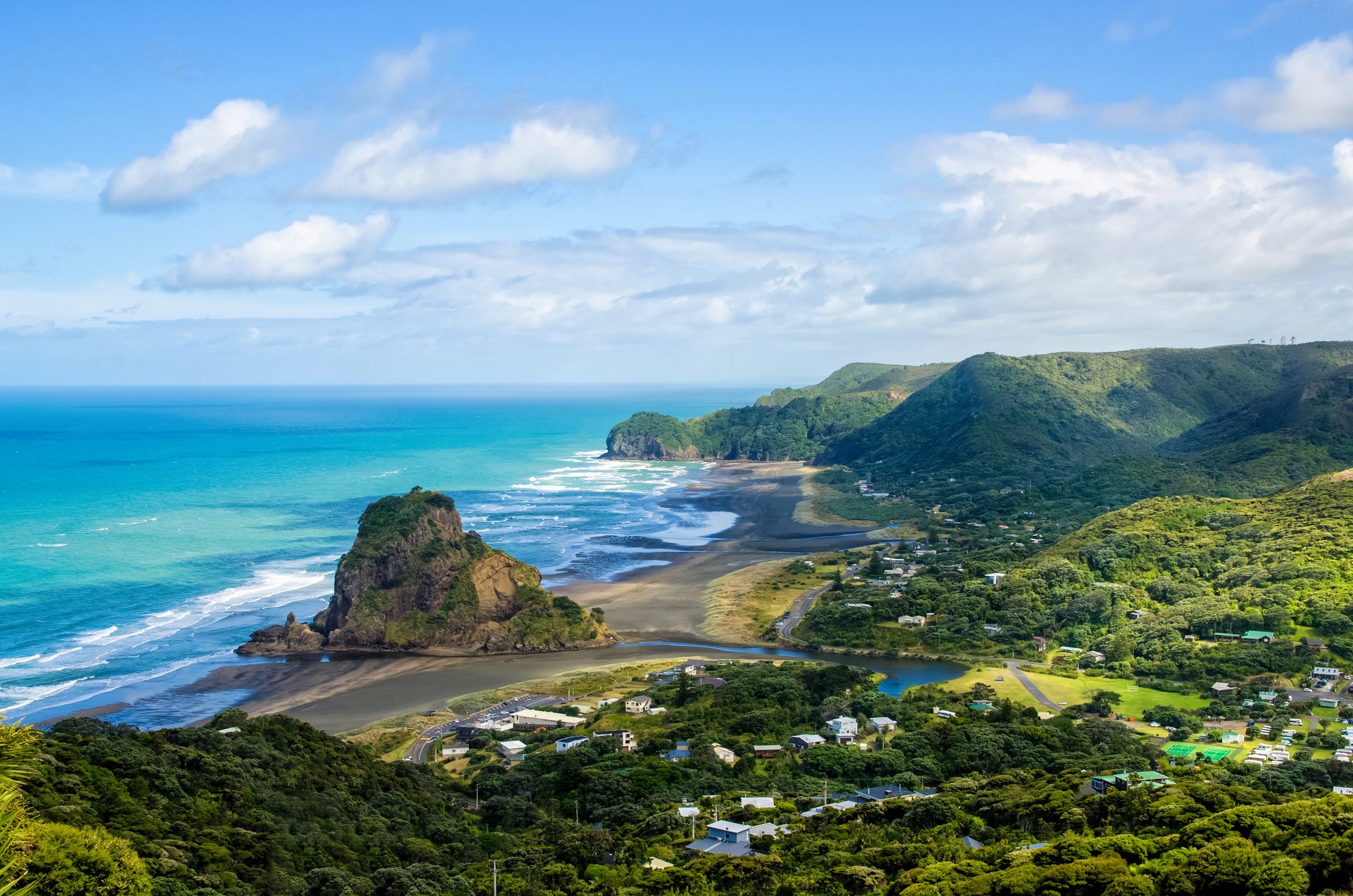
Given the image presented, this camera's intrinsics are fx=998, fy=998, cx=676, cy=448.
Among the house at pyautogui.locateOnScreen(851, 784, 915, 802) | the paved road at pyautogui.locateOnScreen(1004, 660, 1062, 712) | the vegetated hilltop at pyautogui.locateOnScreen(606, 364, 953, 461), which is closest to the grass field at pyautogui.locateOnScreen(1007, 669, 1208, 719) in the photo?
the paved road at pyautogui.locateOnScreen(1004, 660, 1062, 712)

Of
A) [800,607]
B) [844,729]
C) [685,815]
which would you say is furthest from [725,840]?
[800,607]

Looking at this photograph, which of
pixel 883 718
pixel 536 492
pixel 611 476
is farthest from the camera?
pixel 611 476

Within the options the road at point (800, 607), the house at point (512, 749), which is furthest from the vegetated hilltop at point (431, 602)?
the house at point (512, 749)

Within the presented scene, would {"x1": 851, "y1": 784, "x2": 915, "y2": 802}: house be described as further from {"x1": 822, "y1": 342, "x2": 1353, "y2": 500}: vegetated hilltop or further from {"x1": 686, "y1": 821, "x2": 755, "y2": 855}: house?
{"x1": 822, "y1": 342, "x2": 1353, "y2": 500}: vegetated hilltop

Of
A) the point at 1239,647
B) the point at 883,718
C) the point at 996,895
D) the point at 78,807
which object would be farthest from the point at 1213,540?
the point at 78,807

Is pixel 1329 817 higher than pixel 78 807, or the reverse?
pixel 78 807

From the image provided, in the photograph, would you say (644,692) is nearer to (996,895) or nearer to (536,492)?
(996,895)
